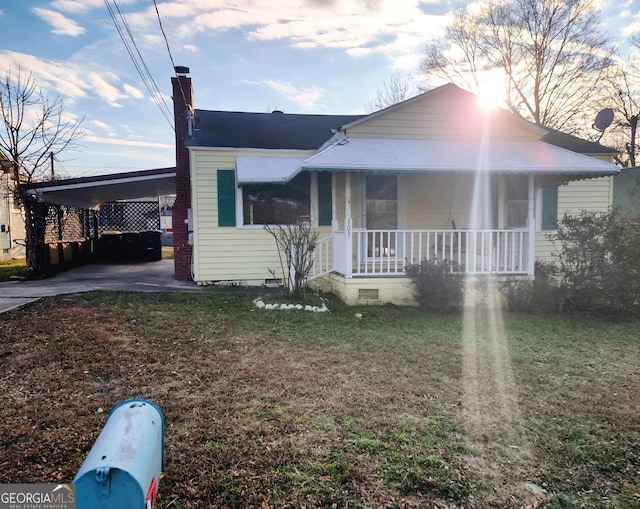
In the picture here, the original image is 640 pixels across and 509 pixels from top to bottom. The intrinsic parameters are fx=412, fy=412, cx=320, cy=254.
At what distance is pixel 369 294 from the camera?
772 cm

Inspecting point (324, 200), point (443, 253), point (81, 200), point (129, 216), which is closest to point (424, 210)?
point (443, 253)

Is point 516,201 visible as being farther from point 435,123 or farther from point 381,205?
point 381,205

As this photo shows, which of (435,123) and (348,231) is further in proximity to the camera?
(435,123)

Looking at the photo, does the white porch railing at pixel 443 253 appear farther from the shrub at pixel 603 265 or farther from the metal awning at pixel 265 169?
the metal awning at pixel 265 169

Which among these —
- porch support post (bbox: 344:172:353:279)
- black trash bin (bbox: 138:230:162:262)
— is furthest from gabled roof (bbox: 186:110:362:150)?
black trash bin (bbox: 138:230:162:262)

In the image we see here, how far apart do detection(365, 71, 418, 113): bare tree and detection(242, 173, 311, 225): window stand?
64.2ft

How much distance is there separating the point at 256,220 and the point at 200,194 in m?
1.38

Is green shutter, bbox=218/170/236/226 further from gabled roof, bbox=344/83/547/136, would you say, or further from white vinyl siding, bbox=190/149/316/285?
gabled roof, bbox=344/83/547/136

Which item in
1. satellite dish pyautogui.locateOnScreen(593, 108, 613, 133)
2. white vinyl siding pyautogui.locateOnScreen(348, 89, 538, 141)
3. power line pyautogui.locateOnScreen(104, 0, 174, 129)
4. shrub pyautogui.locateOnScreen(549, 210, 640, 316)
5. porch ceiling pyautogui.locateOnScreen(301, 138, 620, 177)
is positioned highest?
power line pyautogui.locateOnScreen(104, 0, 174, 129)

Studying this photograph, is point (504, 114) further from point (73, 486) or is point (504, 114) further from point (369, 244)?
point (73, 486)

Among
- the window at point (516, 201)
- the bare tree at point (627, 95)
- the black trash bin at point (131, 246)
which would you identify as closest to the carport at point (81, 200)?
the black trash bin at point (131, 246)

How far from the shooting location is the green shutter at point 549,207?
997 cm

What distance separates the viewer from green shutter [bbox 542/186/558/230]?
32.7 ft

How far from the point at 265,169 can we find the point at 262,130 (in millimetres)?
2150
